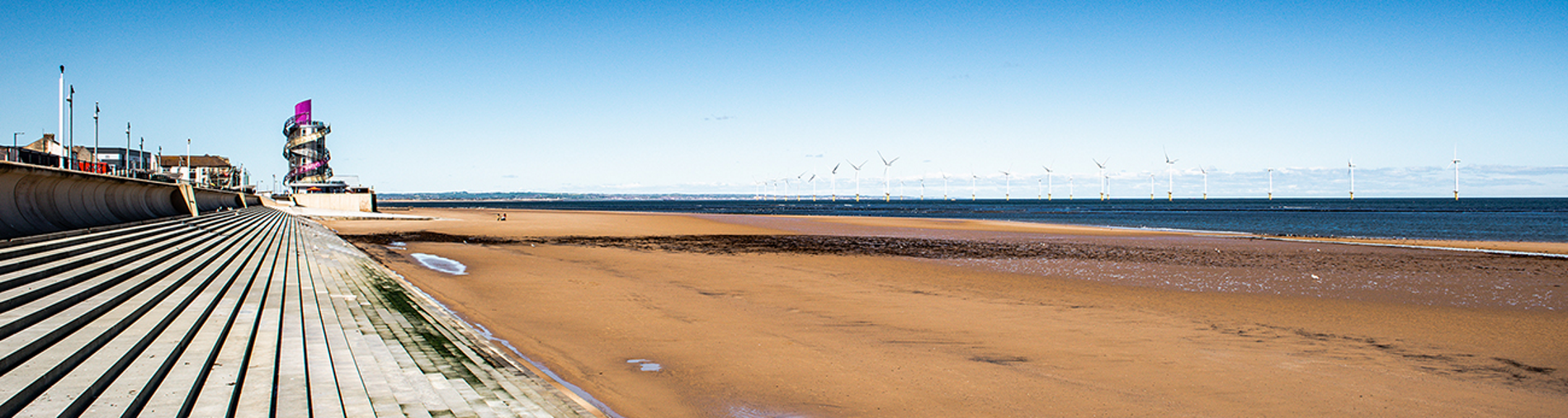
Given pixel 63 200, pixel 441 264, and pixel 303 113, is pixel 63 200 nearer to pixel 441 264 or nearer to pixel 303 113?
pixel 441 264

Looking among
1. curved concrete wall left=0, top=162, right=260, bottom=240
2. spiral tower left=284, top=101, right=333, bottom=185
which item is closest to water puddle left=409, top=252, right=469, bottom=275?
curved concrete wall left=0, top=162, right=260, bottom=240

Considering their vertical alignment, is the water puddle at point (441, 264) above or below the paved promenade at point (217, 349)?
below

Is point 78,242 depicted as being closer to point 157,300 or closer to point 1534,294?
point 157,300

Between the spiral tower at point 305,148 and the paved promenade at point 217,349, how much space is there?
9919 centimetres

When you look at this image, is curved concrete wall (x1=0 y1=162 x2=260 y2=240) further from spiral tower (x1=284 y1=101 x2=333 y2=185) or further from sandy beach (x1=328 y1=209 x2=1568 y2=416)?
spiral tower (x1=284 y1=101 x2=333 y2=185)

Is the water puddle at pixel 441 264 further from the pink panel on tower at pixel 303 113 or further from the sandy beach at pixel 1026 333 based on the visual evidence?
the pink panel on tower at pixel 303 113

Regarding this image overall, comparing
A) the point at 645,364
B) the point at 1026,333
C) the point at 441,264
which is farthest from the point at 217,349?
the point at 441,264

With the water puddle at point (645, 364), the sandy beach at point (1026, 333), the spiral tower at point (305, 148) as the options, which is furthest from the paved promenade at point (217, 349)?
the spiral tower at point (305, 148)

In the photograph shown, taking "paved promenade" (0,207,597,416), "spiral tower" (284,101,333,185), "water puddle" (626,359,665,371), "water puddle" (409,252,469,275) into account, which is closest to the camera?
"paved promenade" (0,207,597,416)

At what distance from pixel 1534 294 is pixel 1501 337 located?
725cm

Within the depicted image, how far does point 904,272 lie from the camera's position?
62.4 ft

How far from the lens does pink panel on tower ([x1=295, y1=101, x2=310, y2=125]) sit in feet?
327

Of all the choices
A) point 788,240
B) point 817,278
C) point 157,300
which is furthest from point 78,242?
point 788,240

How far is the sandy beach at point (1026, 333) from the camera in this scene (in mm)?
7355
